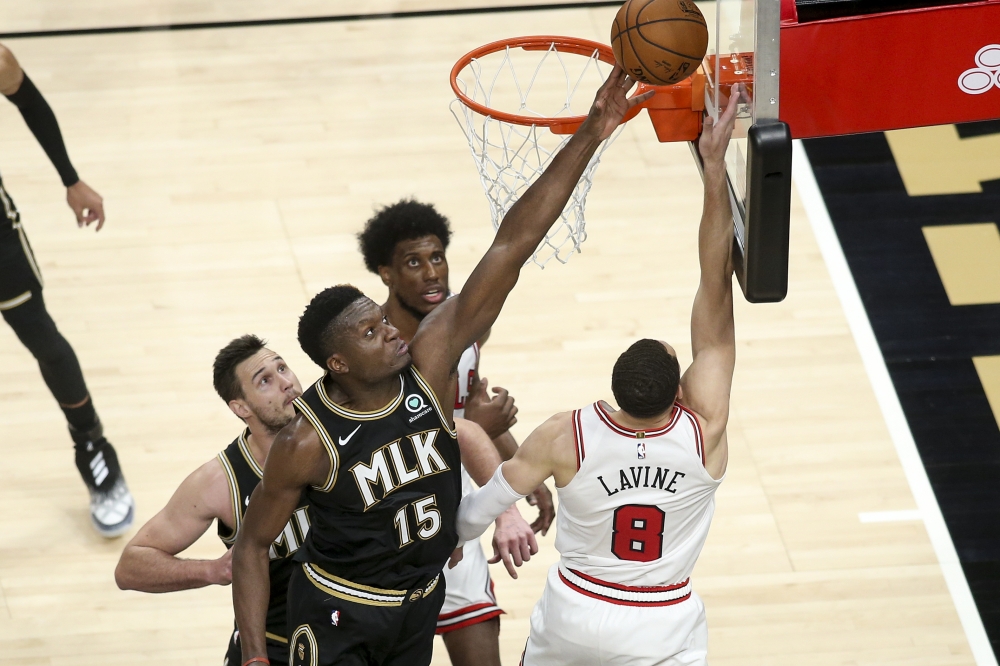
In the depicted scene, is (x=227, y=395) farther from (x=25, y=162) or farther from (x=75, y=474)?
(x=25, y=162)

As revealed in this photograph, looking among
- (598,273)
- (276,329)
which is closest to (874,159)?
(598,273)

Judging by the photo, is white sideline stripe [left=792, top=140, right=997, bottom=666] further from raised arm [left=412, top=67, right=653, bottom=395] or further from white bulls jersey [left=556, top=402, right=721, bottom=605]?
raised arm [left=412, top=67, right=653, bottom=395]

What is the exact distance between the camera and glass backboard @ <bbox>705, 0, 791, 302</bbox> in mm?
3014

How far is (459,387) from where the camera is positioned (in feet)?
14.3

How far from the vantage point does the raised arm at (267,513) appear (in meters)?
3.25

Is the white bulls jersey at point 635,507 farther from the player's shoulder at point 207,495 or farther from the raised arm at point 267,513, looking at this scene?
the player's shoulder at point 207,495

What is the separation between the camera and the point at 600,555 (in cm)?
352

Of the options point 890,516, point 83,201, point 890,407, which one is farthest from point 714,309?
point 83,201

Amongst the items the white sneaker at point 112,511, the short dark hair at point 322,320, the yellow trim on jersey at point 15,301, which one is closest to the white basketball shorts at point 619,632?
the short dark hair at point 322,320

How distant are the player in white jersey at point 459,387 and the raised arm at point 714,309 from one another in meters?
0.78

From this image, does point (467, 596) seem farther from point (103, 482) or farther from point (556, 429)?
point (103, 482)

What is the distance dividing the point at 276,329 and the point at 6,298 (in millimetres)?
1439

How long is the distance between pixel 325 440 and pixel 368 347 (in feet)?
0.84

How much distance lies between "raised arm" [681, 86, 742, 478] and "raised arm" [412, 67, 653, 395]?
0.24 meters
